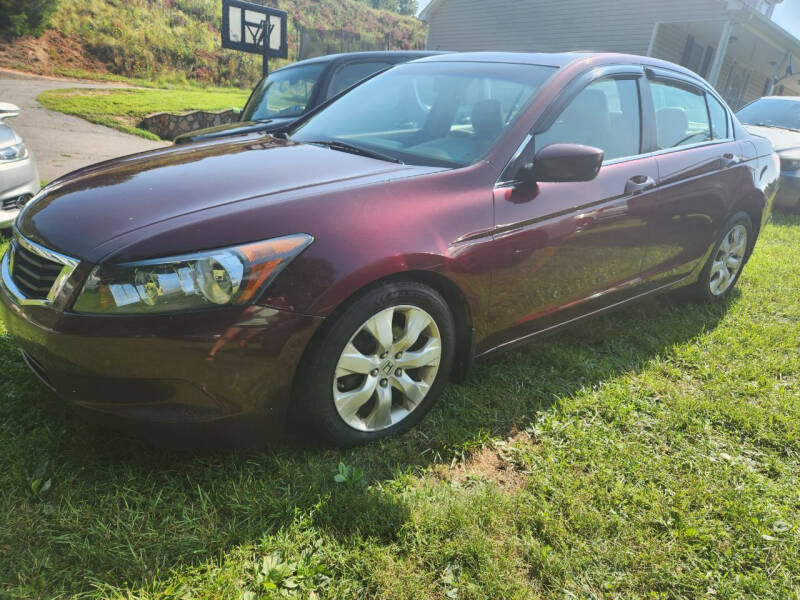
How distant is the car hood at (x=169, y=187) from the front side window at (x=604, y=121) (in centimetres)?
90

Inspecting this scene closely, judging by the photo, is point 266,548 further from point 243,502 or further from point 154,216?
point 154,216

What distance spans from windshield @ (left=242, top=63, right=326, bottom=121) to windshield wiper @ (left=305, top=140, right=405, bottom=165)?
342cm

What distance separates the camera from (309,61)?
21.8 feet

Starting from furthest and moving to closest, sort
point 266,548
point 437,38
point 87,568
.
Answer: point 437,38
point 266,548
point 87,568

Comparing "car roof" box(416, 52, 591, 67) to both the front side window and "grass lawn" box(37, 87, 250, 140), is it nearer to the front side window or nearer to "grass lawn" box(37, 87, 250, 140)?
the front side window

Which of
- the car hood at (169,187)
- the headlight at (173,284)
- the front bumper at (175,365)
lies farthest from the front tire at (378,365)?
the car hood at (169,187)

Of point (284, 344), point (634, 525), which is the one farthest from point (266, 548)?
point (634, 525)

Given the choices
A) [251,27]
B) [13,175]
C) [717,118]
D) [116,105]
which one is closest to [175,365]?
[13,175]

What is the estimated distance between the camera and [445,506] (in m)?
2.12

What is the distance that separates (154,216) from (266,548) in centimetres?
117

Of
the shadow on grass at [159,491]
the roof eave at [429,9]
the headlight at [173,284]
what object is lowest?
the shadow on grass at [159,491]

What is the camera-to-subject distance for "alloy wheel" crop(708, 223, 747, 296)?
4.14 meters

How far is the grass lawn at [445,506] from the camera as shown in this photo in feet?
5.97

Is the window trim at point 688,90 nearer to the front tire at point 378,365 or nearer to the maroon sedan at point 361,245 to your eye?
the maroon sedan at point 361,245
